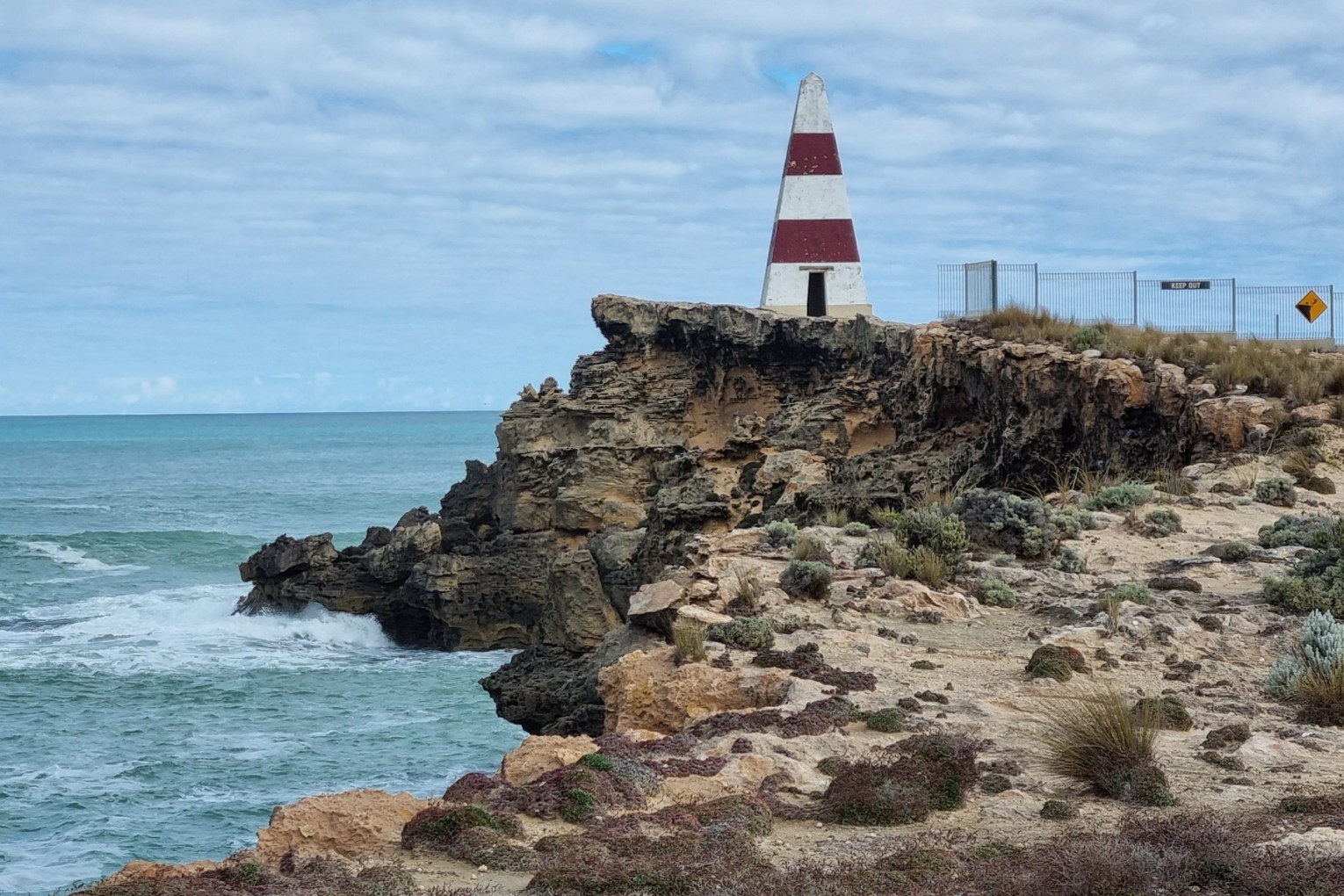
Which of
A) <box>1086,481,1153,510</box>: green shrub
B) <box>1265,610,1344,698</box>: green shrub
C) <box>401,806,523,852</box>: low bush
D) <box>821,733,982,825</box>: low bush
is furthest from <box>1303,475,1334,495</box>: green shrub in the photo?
<box>401,806,523,852</box>: low bush

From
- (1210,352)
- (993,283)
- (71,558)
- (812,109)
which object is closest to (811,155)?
(812,109)

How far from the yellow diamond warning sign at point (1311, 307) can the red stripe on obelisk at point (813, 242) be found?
905cm

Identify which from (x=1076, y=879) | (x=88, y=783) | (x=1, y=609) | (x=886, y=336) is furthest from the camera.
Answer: (x=1, y=609)

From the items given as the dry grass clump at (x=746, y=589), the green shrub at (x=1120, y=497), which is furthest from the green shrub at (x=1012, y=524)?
the dry grass clump at (x=746, y=589)

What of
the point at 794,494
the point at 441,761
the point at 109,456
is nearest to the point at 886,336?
the point at 794,494

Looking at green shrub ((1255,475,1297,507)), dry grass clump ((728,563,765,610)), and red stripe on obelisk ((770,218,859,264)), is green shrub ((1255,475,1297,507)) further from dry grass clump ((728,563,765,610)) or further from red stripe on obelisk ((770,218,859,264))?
red stripe on obelisk ((770,218,859,264))

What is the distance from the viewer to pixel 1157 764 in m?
6.94

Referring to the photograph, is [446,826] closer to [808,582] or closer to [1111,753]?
[1111,753]

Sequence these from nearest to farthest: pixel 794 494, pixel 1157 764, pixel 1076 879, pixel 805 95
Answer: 1. pixel 1076 879
2. pixel 1157 764
3. pixel 794 494
4. pixel 805 95

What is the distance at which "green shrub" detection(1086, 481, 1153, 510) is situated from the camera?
14.7 m

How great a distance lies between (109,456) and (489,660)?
10008 cm

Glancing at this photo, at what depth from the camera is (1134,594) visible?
35.3 ft

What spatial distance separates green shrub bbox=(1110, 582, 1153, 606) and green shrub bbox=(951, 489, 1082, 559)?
187cm

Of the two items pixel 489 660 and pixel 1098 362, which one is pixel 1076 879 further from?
pixel 489 660
